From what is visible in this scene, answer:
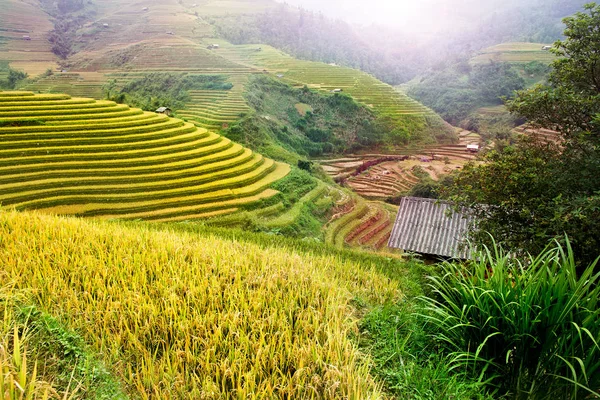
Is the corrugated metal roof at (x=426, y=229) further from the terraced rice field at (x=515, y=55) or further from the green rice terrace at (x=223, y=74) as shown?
the terraced rice field at (x=515, y=55)

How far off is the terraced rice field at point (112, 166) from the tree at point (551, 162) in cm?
1393

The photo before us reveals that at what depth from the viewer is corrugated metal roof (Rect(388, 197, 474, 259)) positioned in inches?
464

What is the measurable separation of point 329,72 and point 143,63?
105 ft

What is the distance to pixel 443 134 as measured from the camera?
50469 mm

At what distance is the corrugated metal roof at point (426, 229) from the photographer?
38.7 feet

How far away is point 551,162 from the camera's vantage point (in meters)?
6.01

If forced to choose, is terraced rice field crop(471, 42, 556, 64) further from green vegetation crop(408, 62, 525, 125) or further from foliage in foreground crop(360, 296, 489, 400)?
foliage in foreground crop(360, 296, 489, 400)

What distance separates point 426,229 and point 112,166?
16630mm

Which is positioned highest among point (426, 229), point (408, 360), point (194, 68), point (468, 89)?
point (194, 68)

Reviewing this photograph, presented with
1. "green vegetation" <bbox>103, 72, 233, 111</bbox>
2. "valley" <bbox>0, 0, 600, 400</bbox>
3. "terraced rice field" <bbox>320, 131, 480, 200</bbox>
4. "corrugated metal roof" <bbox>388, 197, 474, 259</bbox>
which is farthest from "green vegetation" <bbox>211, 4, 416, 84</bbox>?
"corrugated metal roof" <bbox>388, 197, 474, 259</bbox>

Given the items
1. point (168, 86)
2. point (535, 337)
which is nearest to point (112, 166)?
point (535, 337)

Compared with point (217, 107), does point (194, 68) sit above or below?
above

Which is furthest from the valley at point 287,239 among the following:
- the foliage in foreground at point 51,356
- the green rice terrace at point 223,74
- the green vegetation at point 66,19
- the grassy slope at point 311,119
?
the green vegetation at point 66,19

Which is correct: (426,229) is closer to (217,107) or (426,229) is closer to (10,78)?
(217,107)
